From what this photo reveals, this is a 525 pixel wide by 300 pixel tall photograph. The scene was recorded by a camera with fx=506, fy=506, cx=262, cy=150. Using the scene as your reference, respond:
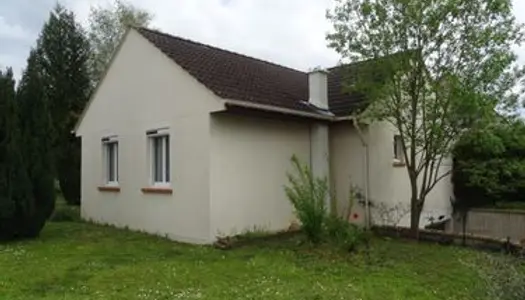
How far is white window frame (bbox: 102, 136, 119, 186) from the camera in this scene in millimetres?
16016

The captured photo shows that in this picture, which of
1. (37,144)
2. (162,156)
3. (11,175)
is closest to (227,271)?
(162,156)

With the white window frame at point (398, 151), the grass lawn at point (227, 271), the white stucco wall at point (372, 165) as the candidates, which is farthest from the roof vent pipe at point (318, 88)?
the grass lawn at point (227, 271)

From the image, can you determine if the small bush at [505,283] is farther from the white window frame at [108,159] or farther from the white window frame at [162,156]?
the white window frame at [108,159]

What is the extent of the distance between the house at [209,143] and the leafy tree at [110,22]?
62.7 ft

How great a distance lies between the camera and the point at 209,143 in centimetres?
1211

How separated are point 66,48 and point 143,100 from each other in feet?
49.5

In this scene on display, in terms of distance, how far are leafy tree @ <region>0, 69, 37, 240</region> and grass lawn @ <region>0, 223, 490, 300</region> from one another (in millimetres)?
612

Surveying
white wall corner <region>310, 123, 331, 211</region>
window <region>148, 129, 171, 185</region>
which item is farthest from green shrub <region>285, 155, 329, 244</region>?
window <region>148, 129, 171, 185</region>

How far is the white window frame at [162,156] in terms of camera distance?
13.7 metres

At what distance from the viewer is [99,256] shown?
1041 centimetres

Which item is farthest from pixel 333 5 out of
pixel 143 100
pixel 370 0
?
pixel 143 100

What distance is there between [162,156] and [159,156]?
194 mm

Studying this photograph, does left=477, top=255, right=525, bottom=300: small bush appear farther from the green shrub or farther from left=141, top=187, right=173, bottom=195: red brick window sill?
left=141, top=187, right=173, bottom=195: red brick window sill

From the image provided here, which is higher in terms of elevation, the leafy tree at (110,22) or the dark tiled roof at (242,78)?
the leafy tree at (110,22)
